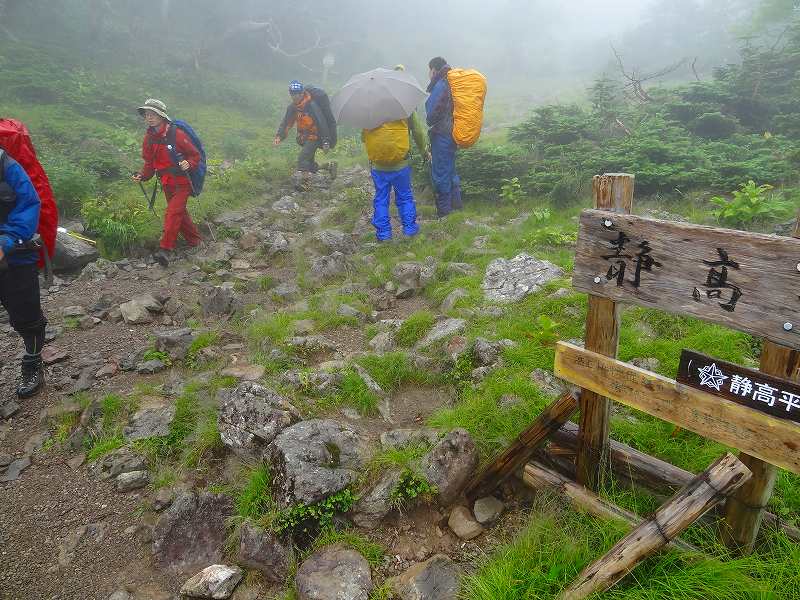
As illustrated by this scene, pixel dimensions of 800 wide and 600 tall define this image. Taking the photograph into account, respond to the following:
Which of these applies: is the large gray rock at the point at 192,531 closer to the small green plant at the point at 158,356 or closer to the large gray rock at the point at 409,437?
the large gray rock at the point at 409,437

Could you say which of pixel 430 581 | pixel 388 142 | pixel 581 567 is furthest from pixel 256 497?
pixel 388 142

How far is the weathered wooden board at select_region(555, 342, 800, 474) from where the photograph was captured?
2.24m

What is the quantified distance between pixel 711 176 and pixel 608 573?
23.7 ft

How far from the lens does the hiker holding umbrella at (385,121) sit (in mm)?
7996

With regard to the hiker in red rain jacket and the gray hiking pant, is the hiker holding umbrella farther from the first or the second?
the gray hiking pant

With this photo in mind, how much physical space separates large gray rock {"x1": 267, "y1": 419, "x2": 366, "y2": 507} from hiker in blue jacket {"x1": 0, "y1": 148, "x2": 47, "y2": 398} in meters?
3.33

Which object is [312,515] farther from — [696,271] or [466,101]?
[466,101]

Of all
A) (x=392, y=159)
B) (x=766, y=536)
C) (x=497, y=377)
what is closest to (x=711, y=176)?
(x=392, y=159)

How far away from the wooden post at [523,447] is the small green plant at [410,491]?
0.29 m

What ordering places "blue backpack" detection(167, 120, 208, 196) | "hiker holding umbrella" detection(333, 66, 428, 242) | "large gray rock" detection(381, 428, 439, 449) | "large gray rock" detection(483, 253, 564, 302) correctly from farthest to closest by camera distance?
"blue backpack" detection(167, 120, 208, 196), "hiker holding umbrella" detection(333, 66, 428, 242), "large gray rock" detection(483, 253, 564, 302), "large gray rock" detection(381, 428, 439, 449)

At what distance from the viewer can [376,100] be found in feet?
26.2

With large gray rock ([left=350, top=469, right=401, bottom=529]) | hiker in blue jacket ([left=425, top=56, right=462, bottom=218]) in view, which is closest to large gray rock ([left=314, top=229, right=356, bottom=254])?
hiker in blue jacket ([left=425, top=56, right=462, bottom=218])

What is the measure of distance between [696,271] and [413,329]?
3.76 m

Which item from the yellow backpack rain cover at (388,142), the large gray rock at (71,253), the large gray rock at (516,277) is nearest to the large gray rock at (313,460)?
the large gray rock at (516,277)
